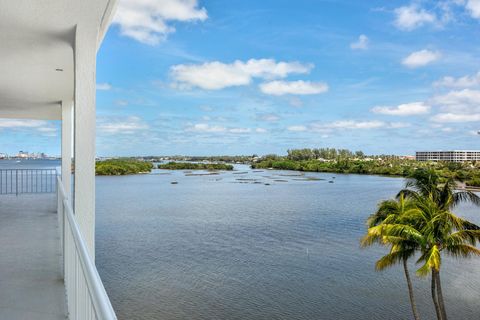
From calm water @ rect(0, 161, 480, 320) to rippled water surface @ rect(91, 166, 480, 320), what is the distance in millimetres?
55

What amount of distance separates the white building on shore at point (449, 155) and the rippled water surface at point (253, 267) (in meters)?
60.8

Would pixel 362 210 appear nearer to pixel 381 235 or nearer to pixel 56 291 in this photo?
pixel 381 235

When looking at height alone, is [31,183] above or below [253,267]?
above

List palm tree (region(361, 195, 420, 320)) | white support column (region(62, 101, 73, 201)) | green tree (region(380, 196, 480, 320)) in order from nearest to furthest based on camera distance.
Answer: white support column (region(62, 101, 73, 201)) < green tree (region(380, 196, 480, 320)) < palm tree (region(361, 195, 420, 320))

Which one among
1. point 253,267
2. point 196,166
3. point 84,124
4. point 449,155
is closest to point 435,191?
point 253,267

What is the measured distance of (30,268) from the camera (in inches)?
125

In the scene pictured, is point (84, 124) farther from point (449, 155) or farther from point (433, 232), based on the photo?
point (449, 155)

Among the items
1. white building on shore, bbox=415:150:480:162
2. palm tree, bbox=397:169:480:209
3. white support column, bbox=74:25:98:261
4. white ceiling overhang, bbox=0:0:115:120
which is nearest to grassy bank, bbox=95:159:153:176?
palm tree, bbox=397:169:480:209

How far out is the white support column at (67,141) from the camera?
7426mm

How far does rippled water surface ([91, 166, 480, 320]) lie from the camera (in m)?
16.7

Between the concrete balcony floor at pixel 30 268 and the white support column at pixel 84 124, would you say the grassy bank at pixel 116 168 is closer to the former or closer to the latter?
the concrete balcony floor at pixel 30 268

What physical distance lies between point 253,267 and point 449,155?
283ft

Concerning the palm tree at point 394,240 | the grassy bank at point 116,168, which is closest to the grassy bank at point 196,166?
the grassy bank at point 116,168

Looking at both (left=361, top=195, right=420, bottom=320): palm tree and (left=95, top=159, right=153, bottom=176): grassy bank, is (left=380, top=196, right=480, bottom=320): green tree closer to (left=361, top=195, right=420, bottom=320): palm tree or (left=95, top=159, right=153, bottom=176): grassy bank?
(left=361, top=195, right=420, bottom=320): palm tree
